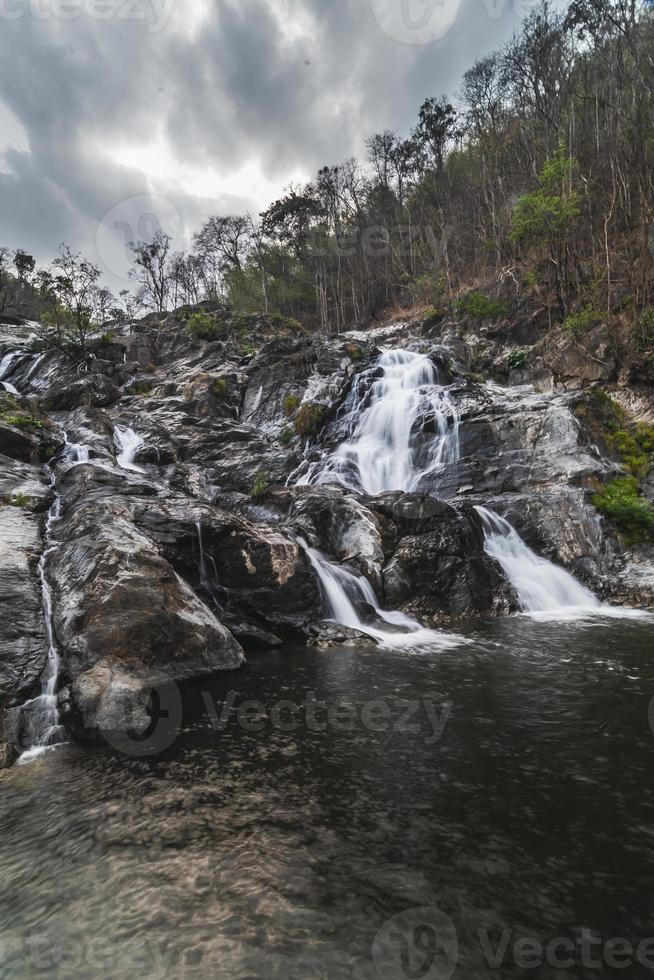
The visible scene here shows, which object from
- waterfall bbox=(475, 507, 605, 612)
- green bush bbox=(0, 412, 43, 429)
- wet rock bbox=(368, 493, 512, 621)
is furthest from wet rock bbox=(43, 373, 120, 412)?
waterfall bbox=(475, 507, 605, 612)

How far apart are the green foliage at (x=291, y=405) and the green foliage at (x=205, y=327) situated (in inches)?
473

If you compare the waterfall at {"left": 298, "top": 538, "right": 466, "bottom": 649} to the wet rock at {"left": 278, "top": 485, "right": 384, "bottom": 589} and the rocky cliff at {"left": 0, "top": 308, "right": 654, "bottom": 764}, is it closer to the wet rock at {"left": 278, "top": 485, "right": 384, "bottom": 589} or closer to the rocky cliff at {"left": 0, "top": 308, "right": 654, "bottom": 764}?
the rocky cliff at {"left": 0, "top": 308, "right": 654, "bottom": 764}

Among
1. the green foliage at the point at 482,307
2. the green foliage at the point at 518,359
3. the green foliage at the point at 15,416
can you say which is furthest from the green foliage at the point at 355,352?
the green foliage at the point at 15,416

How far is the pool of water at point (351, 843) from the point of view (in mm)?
2689

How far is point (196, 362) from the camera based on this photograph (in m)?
27.8

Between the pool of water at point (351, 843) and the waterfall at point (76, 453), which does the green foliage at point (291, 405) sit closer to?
the waterfall at point (76, 453)

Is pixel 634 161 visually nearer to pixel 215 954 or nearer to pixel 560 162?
pixel 560 162

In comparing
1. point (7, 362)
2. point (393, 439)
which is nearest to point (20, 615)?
point (393, 439)

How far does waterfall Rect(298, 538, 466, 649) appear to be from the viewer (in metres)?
8.84

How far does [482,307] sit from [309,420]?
14.2 m

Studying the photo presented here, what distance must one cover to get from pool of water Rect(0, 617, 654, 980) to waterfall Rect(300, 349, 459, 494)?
10.2m

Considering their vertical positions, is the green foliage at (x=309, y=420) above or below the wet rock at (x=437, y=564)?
above

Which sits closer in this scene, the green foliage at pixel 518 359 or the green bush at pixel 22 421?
the green bush at pixel 22 421

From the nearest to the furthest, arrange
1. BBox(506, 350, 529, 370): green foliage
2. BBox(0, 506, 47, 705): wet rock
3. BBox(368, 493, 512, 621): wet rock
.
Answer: BBox(0, 506, 47, 705): wet rock < BBox(368, 493, 512, 621): wet rock < BBox(506, 350, 529, 370): green foliage
